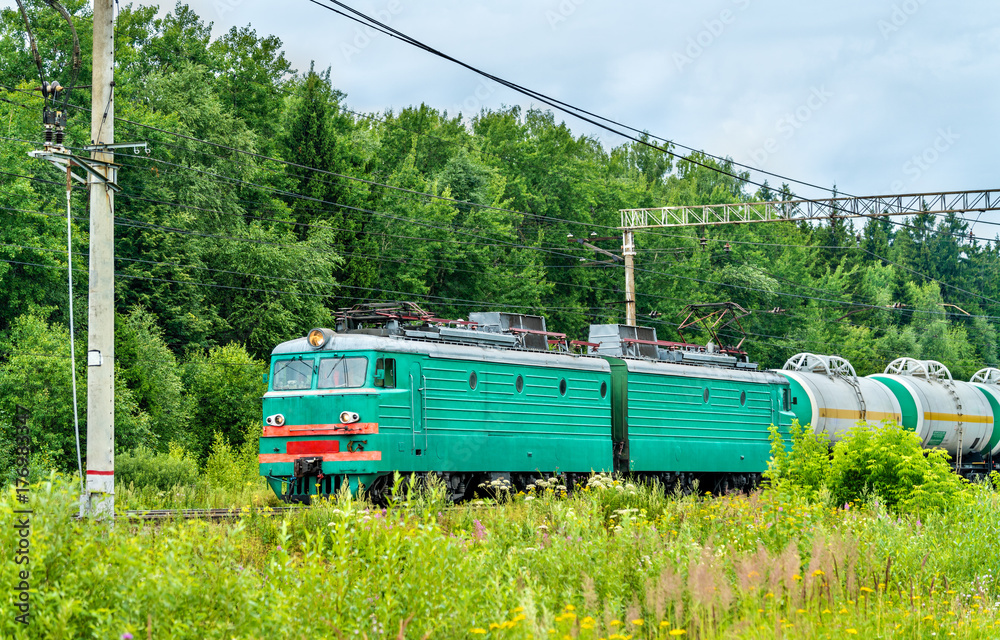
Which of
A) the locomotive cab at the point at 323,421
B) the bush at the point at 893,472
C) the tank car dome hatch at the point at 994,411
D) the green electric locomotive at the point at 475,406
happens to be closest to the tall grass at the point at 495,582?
the bush at the point at 893,472

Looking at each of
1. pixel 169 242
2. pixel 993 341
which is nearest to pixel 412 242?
pixel 169 242

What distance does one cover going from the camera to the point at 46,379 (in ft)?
101

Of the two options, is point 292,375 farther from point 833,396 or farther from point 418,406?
point 833,396

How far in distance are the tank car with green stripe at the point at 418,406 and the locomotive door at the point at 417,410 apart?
0.06 ft

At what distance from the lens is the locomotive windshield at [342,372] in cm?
1958

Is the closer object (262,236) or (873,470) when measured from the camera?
(873,470)

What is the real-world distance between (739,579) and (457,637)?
318cm

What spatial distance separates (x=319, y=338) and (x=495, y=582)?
12506mm

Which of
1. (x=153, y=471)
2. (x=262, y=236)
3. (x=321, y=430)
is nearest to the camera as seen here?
(x=321, y=430)

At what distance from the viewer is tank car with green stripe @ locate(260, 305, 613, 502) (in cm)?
1941

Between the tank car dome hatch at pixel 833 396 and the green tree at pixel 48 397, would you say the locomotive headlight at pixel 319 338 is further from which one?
the tank car dome hatch at pixel 833 396

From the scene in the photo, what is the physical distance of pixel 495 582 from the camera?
330 inches

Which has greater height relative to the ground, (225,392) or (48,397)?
(48,397)

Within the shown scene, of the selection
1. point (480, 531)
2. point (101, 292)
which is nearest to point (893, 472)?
point (480, 531)
